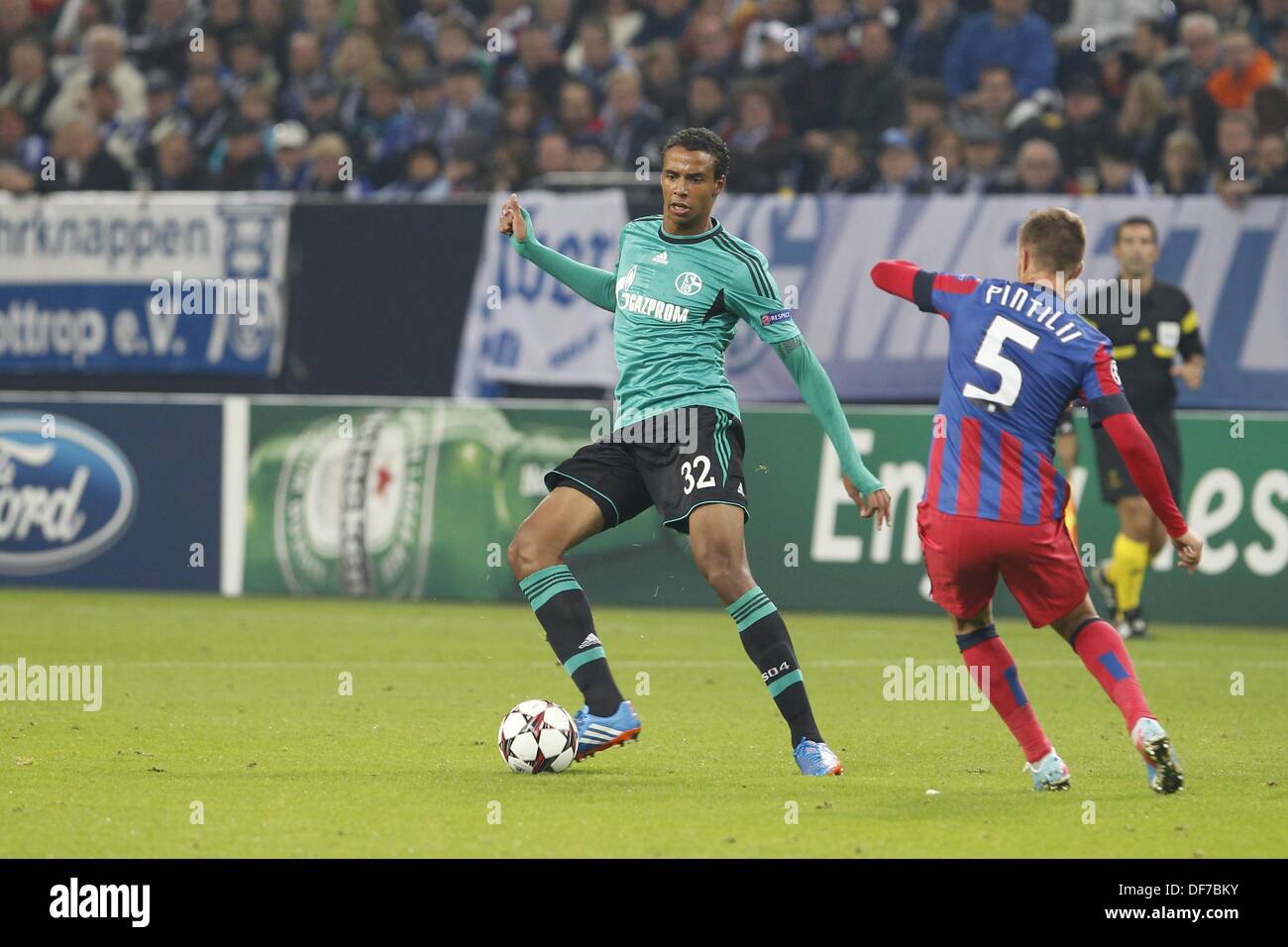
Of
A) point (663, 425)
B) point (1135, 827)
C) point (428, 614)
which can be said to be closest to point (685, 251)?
point (663, 425)

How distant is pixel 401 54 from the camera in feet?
62.7

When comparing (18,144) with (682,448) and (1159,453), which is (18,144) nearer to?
(1159,453)

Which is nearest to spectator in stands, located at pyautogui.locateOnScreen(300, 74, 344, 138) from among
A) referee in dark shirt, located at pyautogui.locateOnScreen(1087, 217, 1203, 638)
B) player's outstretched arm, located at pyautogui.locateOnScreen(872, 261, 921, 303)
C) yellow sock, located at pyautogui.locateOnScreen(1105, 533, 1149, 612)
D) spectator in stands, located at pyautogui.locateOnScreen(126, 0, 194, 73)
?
spectator in stands, located at pyautogui.locateOnScreen(126, 0, 194, 73)

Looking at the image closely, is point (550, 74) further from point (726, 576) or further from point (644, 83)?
point (726, 576)

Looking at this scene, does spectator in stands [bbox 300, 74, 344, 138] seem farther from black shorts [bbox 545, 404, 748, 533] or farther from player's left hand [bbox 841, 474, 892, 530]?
player's left hand [bbox 841, 474, 892, 530]

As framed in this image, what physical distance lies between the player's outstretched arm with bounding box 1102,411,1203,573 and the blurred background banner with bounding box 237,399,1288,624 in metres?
7.06

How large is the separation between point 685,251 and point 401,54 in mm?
12189

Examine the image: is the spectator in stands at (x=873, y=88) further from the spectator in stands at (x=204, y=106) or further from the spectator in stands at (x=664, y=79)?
the spectator in stands at (x=204, y=106)

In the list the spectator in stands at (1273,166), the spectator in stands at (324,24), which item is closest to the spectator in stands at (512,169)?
the spectator in stands at (324,24)

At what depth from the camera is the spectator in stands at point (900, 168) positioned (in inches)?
607

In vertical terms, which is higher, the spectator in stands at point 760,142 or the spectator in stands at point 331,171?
the spectator in stands at point 331,171

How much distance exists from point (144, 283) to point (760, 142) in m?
5.02

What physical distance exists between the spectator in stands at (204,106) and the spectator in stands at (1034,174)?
7894 millimetres

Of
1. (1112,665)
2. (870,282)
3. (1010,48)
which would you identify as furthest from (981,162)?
(1112,665)
